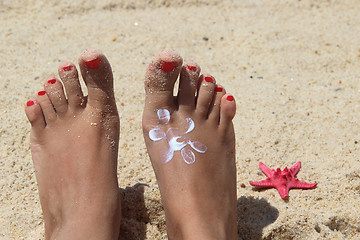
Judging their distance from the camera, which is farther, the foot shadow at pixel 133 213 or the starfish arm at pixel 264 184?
the starfish arm at pixel 264 184

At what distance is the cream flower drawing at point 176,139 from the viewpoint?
1.76m

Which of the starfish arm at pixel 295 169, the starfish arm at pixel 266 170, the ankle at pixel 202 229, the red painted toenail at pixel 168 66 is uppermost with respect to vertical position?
the red painted toenail at pixel 168 66

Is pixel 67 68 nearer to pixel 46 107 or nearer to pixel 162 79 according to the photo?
pixel 46 107

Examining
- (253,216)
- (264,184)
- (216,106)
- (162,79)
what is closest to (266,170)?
(264,184)

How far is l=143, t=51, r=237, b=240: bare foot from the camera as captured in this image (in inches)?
64.6

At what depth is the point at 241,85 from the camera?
2418 millimetres

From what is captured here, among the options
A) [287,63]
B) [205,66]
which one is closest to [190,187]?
[205,66]

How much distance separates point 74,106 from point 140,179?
0.43m

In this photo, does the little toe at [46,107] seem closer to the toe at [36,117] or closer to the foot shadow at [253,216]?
the toe at [36,117]

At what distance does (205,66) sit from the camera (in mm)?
2541

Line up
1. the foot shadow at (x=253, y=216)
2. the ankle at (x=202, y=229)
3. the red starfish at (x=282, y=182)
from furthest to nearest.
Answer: the red starfish at (x=282, y=182) < the foot shadow at (x=253, y=216) < the ankle at (x=202, y=229)

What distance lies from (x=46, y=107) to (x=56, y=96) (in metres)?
0.06

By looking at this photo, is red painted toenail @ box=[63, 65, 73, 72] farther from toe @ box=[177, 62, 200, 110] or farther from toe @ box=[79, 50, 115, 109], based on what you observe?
toe @ box=[177, 62, 200, 110]

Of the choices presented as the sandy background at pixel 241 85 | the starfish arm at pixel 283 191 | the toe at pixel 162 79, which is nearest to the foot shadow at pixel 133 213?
the sandy background at pixel 241 85
